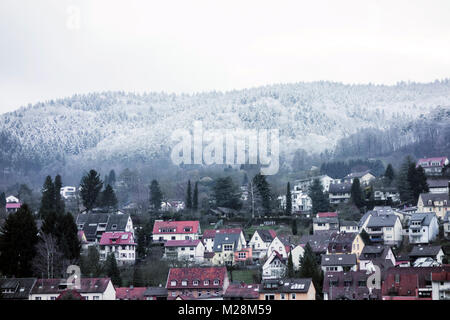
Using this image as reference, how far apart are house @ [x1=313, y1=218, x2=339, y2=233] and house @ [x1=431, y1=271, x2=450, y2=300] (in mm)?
15089

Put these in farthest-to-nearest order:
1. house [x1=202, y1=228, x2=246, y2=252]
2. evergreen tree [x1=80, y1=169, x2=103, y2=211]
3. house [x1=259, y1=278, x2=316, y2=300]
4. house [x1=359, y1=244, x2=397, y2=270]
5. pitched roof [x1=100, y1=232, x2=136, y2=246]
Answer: evergreen tree [x1=80, y1=169, x2=103, y2=211] < house [x1=202, y1=228, x2=246, y2=252] < pitched roof [x1=100, y1=232, x2=136, y2=246] < house [x1=359, y1=244, x2=397, y2=270] < house [x1=259, y1=278, x2=316, y2=300]

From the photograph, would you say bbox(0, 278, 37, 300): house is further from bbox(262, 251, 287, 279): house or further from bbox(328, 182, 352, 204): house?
bbox(328, 182, 352, 204): house

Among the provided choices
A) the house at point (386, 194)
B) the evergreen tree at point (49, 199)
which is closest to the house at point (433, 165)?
the house at point (386, 194)

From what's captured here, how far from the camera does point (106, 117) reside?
11506 cm

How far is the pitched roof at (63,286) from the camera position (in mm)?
26484

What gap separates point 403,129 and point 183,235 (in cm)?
4946

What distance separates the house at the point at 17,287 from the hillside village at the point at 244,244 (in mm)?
43

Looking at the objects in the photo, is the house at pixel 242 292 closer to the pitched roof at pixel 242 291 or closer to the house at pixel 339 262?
the pitched roof at pixel 242 291

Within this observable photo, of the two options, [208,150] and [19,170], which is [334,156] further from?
[19,170]

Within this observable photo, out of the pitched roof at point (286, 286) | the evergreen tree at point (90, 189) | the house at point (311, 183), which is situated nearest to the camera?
the pitched roof at point (286, 286)

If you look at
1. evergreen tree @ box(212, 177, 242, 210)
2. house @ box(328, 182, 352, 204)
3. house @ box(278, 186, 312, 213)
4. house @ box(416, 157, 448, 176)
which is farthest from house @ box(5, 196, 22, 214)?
house @ box(416, 157, 448, 176)

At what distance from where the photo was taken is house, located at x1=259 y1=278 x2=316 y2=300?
25.6 metres

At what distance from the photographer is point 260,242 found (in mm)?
37562
